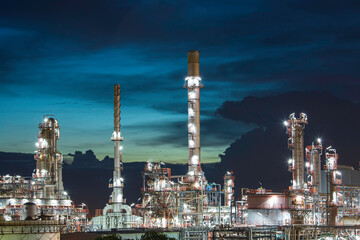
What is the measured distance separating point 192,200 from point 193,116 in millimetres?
11009

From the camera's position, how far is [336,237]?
258ft

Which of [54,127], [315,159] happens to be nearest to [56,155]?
[54,127]

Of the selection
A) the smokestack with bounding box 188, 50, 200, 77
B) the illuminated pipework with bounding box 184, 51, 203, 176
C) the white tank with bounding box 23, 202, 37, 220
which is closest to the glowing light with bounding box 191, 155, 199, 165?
the illuminated pipework with bounding box 184, 51, 203, 176

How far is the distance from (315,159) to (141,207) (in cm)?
3012

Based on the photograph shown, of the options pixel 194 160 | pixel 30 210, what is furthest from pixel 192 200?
pixel 30 210

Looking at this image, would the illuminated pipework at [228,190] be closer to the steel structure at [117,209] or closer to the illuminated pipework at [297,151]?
the illuminated pipework at [297,151]

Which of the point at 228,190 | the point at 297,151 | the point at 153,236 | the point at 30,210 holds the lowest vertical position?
the point at 153,236

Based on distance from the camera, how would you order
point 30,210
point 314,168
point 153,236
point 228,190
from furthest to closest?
point 228,190 < point 314,168 < point 153,236 < point 30,210

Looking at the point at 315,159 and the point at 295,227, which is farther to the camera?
the point at 315,159

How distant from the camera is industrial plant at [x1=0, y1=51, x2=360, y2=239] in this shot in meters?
86.4

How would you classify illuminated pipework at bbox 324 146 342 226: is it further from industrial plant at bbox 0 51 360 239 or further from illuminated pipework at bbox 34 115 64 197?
illuminated pipework at bbox 34 115 64 197

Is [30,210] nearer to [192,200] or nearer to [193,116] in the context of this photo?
[192,200]

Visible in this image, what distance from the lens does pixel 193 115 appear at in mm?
92812

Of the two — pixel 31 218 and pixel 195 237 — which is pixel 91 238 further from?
pixel 31 218
